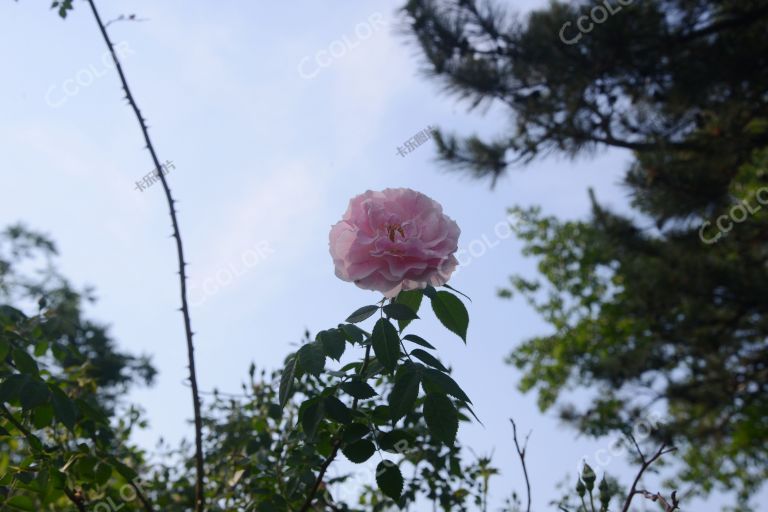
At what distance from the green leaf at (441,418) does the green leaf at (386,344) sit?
10cm

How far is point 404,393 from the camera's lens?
3.92 feet

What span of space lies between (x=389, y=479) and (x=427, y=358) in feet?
0.80

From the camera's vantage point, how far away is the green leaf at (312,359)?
1.21 m

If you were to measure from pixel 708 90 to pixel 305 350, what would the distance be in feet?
26.5

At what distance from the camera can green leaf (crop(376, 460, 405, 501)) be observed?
1315mm

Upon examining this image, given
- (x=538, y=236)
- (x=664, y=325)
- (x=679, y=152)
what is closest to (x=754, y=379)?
(x=664, y=325)

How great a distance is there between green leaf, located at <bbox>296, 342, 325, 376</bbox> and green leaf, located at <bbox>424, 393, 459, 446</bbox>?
194 mm

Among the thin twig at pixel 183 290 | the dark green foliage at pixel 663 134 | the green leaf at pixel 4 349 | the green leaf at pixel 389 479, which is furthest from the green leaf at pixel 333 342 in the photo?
the dark green foliage at pixel 663 134

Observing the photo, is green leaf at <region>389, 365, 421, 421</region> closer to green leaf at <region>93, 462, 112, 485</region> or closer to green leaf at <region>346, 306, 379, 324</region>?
green leaf at <region>346, 306, 379, 324</region>

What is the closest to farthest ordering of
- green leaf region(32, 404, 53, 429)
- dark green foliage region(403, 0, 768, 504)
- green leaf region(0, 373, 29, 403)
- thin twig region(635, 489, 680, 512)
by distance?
thin twig region(635, 489, 680, 512) → green leaf region(0, 373, 29, 403) → green leaf region(32, 404, 53, 429) → dark green foliage region(403, 0, 768, 504)

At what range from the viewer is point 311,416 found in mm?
1258

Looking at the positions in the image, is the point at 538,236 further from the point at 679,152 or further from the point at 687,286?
the point at 679,152

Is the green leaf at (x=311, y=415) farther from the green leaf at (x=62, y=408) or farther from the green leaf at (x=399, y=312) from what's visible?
the green leaf at (x=62, y=408)

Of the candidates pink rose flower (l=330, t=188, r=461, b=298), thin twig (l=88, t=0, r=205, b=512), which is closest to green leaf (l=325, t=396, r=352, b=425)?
pink rose flower (l=330, t=188, r=461, b=298)
